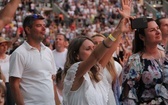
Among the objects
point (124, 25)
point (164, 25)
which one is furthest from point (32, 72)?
point (124, 25)

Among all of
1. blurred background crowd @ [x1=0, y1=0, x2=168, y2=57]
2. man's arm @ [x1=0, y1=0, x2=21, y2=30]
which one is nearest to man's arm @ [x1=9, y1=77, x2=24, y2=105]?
man's arm @ [x1=0, y1=0, x2=21, y2=30]

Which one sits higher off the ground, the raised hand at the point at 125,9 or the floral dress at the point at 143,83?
the raised hand at the point at 125,9

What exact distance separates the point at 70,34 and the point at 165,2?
1562cm

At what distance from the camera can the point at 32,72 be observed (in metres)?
5.55

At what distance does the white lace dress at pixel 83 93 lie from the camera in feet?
14.1

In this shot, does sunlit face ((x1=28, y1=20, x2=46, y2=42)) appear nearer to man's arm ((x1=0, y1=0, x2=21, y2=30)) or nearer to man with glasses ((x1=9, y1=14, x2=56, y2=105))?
man with glasses ((x1=9, y1=14, x2=56, y2=105))

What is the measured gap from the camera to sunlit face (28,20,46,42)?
18.9ft

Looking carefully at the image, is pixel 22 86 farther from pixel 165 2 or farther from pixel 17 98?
pixel 165 2

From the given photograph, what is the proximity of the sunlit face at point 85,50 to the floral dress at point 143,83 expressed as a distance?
1.20 feet

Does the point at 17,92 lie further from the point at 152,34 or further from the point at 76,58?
the point at 152,34

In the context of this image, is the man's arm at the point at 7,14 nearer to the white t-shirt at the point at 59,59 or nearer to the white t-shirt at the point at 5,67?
the white t-shirt at the point at 5,67

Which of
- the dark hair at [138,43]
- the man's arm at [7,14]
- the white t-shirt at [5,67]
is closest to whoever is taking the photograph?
the man's arm at [7,14]

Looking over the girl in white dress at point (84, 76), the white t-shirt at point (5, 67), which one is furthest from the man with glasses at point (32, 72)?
the white t-shirt at point (5, 67)

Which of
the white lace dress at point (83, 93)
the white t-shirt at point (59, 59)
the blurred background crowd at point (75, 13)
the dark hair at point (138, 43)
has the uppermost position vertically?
the dark hair at point (138, 43)
